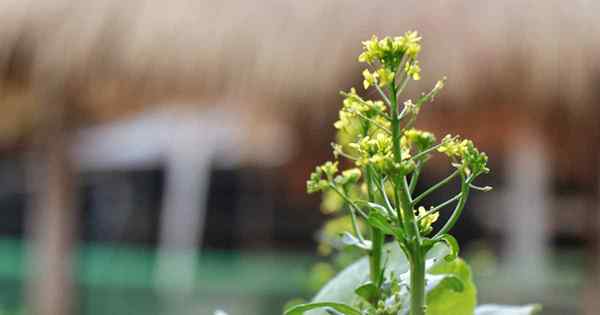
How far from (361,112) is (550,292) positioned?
17.3ft

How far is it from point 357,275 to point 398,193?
0.13 meters

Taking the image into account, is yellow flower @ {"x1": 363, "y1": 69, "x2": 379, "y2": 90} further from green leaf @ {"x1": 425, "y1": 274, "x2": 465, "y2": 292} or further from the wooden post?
the wooden post

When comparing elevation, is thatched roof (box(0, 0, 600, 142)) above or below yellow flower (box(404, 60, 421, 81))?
above

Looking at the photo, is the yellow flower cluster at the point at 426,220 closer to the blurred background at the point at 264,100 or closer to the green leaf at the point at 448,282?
the green leaf at the point at 448,282

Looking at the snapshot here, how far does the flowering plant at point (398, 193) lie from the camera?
0.43m

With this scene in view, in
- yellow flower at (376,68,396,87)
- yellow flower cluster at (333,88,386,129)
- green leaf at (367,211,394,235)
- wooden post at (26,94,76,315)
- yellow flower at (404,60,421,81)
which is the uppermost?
yellow flower at (404,60,421,81)

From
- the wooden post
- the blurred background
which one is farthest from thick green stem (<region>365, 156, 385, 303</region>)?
the wooden post

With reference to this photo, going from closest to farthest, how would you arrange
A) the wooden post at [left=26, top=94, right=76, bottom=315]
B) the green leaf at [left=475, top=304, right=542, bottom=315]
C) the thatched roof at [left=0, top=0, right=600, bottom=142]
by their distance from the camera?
the green leaf at [left=475, top=304, right=542, bottom=315] → the thatched roof at [left=0, top=0, right=600, bottom=142] → the wooden post at [left=26, top=94, right=76, bottom=315]

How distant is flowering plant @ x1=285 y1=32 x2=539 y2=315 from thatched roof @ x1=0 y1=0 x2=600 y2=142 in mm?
2772

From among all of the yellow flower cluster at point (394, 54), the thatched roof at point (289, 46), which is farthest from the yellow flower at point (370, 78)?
the thatched roof at point (289, 46)

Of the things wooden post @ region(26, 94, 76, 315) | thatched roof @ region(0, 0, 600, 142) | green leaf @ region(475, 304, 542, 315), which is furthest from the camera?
wooden post @ region(26, 94, 76, 315)

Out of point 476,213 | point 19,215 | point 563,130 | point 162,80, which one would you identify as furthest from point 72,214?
point 19,215

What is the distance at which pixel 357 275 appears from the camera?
1.79ft

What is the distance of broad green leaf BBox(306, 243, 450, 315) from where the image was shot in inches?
20.1
